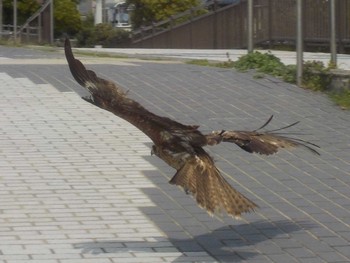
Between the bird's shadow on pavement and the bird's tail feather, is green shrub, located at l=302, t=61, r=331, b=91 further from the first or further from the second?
the bird's tail feather

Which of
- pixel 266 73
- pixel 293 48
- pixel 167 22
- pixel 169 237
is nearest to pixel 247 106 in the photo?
pixel 266 73

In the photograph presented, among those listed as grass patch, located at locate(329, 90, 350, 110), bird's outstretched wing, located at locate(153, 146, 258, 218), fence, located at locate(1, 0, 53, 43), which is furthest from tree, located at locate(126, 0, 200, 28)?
bird's outstretched wing, located at locate(153, 146, 258, 218)

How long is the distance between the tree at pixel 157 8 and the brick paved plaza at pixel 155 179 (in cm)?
2233

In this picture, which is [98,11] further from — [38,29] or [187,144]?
[187,144]

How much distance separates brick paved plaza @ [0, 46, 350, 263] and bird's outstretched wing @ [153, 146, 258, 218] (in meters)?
0.55

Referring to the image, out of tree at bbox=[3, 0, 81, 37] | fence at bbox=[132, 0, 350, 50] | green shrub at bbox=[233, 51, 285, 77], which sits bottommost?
green shrub at bbox=[233, 51, 285, 77]

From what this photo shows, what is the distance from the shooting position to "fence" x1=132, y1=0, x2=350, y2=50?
24406 mm

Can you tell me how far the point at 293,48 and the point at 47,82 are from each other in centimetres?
1200

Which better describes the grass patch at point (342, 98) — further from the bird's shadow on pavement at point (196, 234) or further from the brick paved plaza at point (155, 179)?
the bird's shadow on pavement at point (196, 234)

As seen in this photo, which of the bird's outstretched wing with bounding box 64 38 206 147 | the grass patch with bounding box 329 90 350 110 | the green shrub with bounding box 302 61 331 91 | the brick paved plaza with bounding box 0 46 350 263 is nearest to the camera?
the bird's outstretched wing with bounding box 64 38 206 147

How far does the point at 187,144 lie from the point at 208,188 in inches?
16.6

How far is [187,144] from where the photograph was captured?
707 centimetres

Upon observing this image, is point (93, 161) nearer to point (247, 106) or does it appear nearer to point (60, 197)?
point (60, 197)

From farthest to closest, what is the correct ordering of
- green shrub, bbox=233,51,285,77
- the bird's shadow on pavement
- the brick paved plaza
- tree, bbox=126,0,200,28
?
tree, bbox=126,0,200,28 < green shrub, bbox=233,51,285,77 < the brick paved plaza < the bird's shadow on pavement
